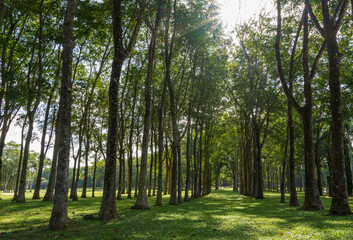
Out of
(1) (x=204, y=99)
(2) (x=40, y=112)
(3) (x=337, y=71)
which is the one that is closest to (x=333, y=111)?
(3) (x=337, y=71)

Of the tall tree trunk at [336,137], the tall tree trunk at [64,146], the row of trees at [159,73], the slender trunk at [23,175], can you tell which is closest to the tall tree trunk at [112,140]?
the row of trees at [159,73]

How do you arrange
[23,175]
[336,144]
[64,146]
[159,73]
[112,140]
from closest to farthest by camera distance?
[64,146] < [336,144] < [112,140] < [23,175] < [159,73]

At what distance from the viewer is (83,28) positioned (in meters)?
20.2

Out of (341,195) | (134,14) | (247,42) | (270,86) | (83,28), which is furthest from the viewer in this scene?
(270,86)

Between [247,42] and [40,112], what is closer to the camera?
[40,112]

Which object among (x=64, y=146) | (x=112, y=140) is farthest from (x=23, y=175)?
(x=64, y=146)

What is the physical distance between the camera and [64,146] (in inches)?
382

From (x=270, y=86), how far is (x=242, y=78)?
4210mm

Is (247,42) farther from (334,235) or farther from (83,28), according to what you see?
(334,235)

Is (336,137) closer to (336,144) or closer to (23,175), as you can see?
(336,144)

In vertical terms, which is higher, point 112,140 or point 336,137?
point 336,137

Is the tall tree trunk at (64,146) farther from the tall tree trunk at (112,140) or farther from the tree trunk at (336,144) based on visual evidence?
the tree trunk at (336,144)

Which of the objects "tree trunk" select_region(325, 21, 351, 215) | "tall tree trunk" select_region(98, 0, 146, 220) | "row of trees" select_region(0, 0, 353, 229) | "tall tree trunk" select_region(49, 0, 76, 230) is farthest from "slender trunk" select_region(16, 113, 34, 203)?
"tree trunk" select_region(325, 21, 351, 215)

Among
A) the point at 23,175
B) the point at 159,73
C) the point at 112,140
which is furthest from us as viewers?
the point at 159,73
